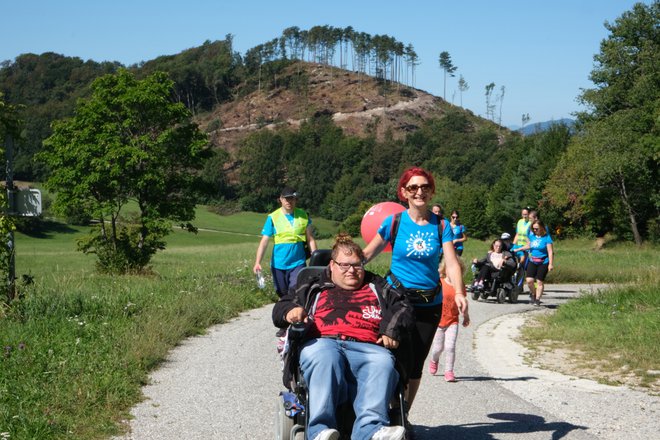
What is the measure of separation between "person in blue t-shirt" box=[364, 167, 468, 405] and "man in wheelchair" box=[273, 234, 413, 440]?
1.40 ft

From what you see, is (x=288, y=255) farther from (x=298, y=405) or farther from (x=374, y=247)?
(x=298, y=405)

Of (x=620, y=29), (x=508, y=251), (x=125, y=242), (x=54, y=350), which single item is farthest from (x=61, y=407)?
(x=620, y=29)

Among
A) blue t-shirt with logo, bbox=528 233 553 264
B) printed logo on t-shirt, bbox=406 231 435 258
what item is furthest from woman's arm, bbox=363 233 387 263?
blue t-shirt with logo, bbox=528 233 553 264

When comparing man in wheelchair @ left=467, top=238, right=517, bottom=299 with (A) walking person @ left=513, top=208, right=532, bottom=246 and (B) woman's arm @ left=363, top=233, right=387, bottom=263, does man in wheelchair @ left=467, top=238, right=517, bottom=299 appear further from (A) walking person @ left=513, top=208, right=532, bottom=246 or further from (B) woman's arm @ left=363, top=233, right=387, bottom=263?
(B) woman's arm @ left=363, top=233, right=387, bottom=263

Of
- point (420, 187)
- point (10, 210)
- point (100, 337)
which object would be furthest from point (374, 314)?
point (10, 210)

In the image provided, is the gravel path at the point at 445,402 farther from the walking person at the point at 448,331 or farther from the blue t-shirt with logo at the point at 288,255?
the blue t-shirt with logo at the point at 288,255

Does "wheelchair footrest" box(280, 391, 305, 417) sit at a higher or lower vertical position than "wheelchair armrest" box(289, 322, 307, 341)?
lower

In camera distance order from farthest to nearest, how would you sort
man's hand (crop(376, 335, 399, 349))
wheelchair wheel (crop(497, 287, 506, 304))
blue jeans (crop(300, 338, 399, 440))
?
1. wheelchair wheel (crop(497, 287, 506, 304))
2. man's hand (crop(376, 335, 399, 349))
3. blue jeans (crop(300, 338, 399, 440))

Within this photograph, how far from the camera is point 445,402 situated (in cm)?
773

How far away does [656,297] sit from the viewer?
1486 cm

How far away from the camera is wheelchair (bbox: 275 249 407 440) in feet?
17.3

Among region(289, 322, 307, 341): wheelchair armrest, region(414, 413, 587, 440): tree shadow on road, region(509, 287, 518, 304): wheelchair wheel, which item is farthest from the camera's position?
region(509, 287, 518, 304): wheelchair wheel

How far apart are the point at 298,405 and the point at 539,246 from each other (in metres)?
13.1

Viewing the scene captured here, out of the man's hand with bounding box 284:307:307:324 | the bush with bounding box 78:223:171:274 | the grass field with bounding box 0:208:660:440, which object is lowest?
the bush with bounding box 78:223:171:274
